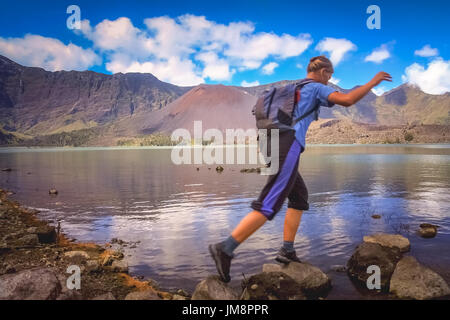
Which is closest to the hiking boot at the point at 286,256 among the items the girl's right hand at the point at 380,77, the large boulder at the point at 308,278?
the large boulder at the point at 308,278

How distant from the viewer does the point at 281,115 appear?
14.5 ft

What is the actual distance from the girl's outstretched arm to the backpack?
0.39m

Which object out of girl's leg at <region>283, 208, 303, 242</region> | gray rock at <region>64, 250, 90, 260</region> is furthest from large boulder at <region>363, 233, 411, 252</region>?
gray rock at <region>64, 250, 90, 260</region>

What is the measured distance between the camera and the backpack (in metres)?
4.39

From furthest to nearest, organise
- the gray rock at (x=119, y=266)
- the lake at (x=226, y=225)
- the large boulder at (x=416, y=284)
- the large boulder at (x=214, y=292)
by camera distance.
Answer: the lake at (x=226, y=225) → the gray rock at (x=119, y=266) → the large boulder at (x=416, y=284) → the large boulder at (x=214, y=292)

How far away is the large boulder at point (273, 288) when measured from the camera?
4.71 m

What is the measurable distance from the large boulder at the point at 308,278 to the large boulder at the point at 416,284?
3.45ft

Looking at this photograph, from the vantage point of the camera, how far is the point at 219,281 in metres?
4.73

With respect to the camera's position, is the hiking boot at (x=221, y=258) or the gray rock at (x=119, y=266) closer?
the hiking boot at (x=221, y=258)

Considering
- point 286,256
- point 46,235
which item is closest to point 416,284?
point 286,256

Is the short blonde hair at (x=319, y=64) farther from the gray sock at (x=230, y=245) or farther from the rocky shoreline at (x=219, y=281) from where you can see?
the rocky shoreline at (x=219, y=281)

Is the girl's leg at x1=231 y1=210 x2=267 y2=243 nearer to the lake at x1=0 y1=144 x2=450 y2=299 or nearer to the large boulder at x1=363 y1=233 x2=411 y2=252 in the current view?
the lake at x1=0 y1=144 x2=450 y2=299

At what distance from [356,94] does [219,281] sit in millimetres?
3151
